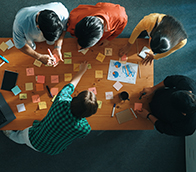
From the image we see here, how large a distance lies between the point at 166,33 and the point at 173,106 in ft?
2.07

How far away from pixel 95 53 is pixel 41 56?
1.80ft

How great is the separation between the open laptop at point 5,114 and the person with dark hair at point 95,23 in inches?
38.0

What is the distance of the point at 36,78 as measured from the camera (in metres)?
1.56

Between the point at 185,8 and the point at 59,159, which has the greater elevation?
the point at 185,8

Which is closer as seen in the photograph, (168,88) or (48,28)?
(48,28)

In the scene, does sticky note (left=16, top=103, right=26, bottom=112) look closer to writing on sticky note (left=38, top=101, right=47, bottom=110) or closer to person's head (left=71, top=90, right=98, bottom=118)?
writing on sticky note (left=38, top=101, right=47, bottom=110)

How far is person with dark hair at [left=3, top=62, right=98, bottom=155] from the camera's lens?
1.13 m

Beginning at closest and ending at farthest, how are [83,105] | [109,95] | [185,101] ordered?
[83,105] < [185,101] < [109,95]

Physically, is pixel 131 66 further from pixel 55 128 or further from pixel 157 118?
pixel 55 128

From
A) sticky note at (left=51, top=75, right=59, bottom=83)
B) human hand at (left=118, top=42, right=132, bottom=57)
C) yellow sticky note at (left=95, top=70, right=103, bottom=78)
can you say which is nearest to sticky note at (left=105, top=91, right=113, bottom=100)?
yellow sticky note at (left=95, top=70, right=103, bottom=78)

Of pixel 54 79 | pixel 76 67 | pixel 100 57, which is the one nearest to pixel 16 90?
pixel 54 79

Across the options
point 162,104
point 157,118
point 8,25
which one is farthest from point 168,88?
point 8,25

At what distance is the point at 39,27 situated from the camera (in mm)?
1150

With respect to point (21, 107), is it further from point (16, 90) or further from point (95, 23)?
point (95, 23)
